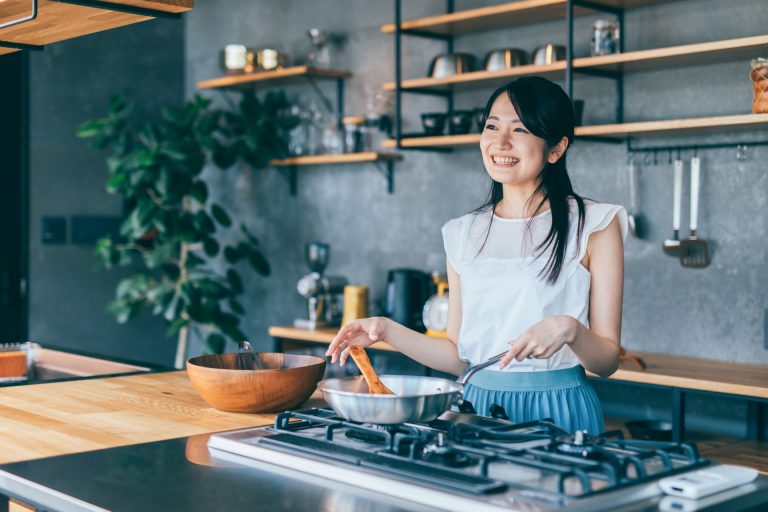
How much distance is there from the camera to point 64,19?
225 centimetres

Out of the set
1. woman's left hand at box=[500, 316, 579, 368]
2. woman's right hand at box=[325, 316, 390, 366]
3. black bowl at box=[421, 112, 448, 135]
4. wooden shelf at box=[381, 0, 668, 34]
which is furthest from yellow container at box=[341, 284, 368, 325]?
woman's left hand at box=[500, 316, 579, 368]

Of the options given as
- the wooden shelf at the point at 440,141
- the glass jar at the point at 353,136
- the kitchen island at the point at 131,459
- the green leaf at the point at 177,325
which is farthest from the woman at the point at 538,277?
the green leaf at the point at 177,325

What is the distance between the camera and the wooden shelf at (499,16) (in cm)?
392

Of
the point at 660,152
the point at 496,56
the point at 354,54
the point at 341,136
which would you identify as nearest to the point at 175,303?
the point at 341,136

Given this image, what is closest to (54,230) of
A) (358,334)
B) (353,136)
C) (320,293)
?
(320,293)

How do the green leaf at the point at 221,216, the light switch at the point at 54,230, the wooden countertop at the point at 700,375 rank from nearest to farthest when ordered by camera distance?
the wooden countertop at the point at 700,375, the green leaf at the point at 221,216, the light switch at the point at 54,230

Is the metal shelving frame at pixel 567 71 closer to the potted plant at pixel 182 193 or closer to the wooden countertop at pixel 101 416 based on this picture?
the potted plant at pixel 182 193

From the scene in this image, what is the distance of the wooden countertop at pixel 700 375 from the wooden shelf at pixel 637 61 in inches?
43.8

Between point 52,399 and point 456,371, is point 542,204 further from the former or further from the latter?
point 52,399

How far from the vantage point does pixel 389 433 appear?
1478 millimetres

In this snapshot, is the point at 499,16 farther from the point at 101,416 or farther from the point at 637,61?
the point at 101,416

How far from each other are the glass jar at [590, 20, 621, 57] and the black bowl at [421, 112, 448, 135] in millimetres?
805

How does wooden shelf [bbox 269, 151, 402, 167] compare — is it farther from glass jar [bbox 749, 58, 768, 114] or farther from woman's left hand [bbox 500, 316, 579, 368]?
woman's left hand [bbox 500, 316, 579, 368]

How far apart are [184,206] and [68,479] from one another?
4.10m
